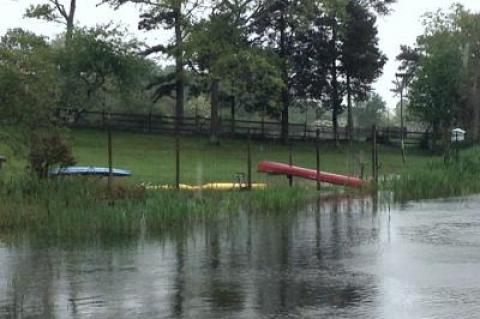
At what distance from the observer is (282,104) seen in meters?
60.6

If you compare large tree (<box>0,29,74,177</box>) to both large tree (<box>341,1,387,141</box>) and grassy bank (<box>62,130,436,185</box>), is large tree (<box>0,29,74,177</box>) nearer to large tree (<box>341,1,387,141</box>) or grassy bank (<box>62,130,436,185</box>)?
grassy bank (<box>62,130,436,185</box>)

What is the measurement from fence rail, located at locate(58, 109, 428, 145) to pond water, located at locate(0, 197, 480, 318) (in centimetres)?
3887

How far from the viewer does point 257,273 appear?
37.7 feet

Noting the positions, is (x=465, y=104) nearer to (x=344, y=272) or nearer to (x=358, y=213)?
(x=358, y=213)

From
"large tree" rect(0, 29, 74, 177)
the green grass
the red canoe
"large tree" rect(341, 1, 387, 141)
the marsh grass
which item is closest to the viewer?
the marsh grass

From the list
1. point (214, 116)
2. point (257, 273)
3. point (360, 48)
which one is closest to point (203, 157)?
point (214, 116)

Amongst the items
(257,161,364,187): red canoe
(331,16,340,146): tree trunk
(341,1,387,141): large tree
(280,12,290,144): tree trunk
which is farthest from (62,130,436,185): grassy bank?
(341,1,387,141): large tree

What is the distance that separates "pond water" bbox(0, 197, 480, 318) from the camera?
9.26 meters

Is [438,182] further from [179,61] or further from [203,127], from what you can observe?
[203,127]

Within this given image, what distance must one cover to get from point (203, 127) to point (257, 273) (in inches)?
1930

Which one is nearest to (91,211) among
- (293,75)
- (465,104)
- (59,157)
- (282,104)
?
(59,157)

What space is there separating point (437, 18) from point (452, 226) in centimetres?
Result: 5956

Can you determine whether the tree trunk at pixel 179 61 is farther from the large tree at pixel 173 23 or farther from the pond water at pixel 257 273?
the pond water at pixel 257 273

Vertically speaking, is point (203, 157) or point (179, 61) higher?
point (179, 61)
